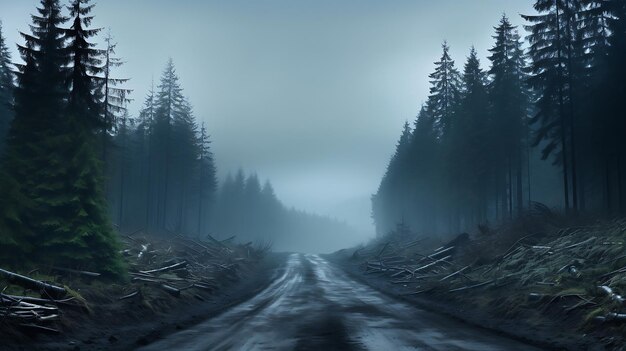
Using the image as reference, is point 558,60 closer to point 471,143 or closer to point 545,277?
point 471,143

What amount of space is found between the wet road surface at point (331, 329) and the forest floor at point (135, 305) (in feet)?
3.67

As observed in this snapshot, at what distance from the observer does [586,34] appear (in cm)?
3064

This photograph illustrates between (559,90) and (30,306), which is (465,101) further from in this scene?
(30,306)

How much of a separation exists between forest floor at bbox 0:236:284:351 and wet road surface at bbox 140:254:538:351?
112cm

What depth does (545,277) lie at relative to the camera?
16.3 metres

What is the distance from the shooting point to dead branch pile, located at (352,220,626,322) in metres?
12.5

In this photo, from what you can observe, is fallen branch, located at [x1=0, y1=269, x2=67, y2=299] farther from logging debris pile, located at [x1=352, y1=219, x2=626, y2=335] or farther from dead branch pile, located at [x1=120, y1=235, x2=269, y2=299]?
logging debris pile, located at [x1=352, y1=219, x2=626, y2=335]

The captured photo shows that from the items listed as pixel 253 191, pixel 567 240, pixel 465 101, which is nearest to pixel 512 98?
pixel 465 101

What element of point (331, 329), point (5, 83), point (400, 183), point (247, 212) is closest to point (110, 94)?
point (5, 83)

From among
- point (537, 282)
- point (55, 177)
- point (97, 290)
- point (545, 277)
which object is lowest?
point (97, 290)

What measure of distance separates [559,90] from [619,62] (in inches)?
130

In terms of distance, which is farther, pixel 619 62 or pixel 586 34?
pixel 586 34

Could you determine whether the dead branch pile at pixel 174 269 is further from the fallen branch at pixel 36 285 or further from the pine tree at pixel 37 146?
the pine tree at pixel 37 146

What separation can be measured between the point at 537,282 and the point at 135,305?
12.8 meters
